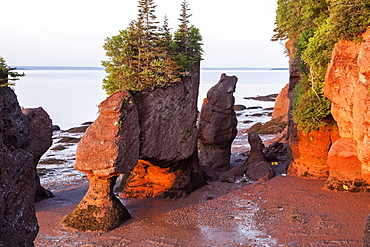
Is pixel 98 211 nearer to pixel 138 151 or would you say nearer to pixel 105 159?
pixel 105 159

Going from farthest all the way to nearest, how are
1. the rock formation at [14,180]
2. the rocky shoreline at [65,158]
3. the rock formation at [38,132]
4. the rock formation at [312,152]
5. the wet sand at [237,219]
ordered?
1. the rocky shoreline at [65,158]
2. the rock formation at [312,152]
3. the rock formation at [38,132]
4. the wet sand at [237,219]
5. the rock formation at [14,180]

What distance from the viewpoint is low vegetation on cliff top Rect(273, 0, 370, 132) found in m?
17.9

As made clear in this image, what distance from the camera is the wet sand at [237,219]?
15805mm

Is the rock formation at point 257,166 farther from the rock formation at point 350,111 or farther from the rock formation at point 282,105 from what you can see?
the rock formation at point 282,105

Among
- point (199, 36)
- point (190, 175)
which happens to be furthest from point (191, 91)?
point (190, 175)

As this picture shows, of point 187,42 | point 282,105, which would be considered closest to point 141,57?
point 187,42

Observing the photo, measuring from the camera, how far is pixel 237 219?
18.1 meters

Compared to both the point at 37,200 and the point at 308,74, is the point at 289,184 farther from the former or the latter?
the point at 37,200

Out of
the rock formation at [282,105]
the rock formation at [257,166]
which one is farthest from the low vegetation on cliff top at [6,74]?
the rock formation at [282,105]

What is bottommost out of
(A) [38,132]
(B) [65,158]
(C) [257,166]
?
(B) [65,158]

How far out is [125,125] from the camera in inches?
706

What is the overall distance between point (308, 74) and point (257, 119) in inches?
1629

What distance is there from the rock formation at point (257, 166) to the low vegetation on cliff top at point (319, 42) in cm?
357

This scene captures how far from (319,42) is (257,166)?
8.73 metres
